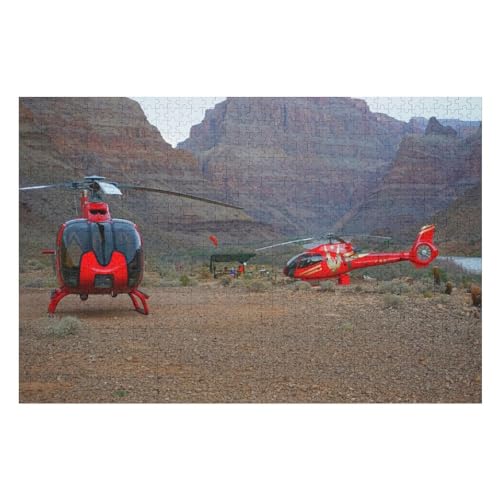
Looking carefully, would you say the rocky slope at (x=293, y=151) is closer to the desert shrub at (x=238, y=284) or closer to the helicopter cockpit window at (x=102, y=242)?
the desert shrub at (x=238, y=284)

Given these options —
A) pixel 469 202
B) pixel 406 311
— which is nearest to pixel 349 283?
pixel 406 311

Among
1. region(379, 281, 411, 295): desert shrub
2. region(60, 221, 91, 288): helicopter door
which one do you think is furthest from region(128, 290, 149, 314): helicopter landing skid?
region(379, 281, 411, 295): desert shrub

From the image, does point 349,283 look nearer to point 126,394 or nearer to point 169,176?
point 169,176

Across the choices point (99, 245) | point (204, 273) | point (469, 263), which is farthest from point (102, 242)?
point (469, 263)

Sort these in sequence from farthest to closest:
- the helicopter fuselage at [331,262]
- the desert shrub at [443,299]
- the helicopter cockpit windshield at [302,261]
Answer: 1. the helicopter cockpit windshield at [302,261]
2. the helicopter fuselage at [331,262]
3. the desert shrub at [443,299]

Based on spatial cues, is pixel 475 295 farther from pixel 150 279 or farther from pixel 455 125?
pixel 150 279

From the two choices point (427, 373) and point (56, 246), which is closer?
point (427, 373)

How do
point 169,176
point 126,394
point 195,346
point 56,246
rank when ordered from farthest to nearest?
1. point 169,176
2. point 56,246
3. point 195,346
4. point 126,394

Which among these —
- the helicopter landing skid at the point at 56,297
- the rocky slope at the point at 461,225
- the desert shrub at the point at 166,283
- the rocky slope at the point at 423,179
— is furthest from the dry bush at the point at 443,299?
the helicopter landing skid at the point at 56,297
